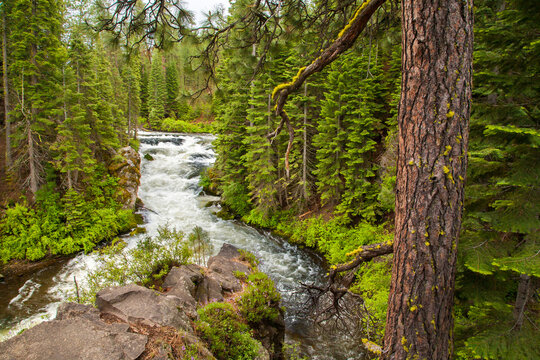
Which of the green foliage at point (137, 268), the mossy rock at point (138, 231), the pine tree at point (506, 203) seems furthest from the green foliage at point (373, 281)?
the mossy rock at point (138, 231)

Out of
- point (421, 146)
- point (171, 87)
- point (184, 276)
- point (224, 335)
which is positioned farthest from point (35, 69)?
point (171, 87)

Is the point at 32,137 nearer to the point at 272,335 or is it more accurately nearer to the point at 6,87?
the point at 6,87

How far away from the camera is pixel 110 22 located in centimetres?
361

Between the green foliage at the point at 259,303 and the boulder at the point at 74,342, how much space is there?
8.93ft

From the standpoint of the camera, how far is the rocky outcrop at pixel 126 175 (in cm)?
1622

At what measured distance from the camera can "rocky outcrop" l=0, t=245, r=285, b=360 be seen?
123 inches

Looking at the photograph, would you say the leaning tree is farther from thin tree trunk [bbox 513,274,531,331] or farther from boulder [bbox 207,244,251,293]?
boulder [bbox 207,244,251,293]

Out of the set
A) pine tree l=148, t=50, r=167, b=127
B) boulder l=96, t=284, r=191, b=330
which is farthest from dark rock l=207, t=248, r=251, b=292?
pine tree l=148, t=50, r=167, b=127

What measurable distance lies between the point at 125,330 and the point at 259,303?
10.3 feet

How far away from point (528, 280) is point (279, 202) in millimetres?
13735

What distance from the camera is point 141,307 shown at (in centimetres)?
440

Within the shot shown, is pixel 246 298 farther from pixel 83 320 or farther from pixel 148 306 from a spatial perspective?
pixel 83 320

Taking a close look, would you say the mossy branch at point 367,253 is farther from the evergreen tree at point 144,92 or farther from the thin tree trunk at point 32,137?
the evergreen tree at point 144,92

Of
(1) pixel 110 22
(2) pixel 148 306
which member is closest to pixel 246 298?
(2) pixel 148 306
